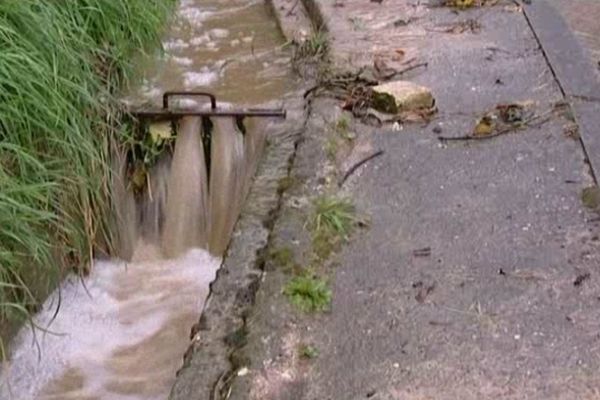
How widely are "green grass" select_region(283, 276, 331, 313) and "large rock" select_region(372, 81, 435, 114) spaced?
1206 mm

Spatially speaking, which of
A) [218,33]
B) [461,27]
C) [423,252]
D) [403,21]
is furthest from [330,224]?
[218,33]

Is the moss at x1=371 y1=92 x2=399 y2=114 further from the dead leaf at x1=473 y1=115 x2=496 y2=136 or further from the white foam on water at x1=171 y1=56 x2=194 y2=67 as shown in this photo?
the white foam on water at x1=171 y1=56 x2=194 y2=67

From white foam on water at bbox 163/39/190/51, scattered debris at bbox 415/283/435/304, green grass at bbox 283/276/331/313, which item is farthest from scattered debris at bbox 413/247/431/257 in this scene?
white foam on water at bbox 163/39/190/51

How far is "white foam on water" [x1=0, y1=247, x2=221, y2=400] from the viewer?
3.15 metres

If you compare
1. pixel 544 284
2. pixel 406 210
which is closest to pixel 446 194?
pixel 406 210

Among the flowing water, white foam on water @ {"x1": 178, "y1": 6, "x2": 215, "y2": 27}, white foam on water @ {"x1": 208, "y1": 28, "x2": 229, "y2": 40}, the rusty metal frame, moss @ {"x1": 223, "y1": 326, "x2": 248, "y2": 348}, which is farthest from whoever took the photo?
white foam on water @ {"x1": 178, "y1": 6, "x2": 215, "y2": 27}

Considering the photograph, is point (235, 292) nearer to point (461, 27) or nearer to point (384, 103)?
point (384, 103)

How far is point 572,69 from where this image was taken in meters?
4.06

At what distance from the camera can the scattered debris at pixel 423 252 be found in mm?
2908

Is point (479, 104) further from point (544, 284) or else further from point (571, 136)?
point (544, 284)

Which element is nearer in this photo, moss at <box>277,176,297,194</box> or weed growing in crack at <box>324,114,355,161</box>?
moss at <box>277,176,297,194</box>

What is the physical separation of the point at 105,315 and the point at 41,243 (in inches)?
30.1

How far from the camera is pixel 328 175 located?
335cm

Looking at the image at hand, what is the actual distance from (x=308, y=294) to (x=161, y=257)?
1294 millimetres
